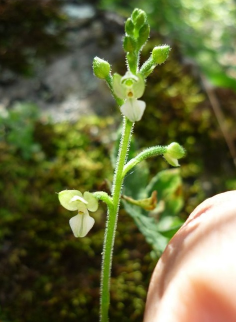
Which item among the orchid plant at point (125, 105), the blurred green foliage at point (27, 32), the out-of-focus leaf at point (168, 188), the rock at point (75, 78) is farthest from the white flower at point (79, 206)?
the blurred green foliage at point (27, 32)

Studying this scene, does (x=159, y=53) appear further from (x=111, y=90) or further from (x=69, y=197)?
(x=69, y=197)

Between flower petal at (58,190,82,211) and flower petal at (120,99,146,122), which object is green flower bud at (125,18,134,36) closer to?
flower petal at (120,99,146,122)

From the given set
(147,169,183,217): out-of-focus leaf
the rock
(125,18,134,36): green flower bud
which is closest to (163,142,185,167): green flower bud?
(125,18,134,36): green flower bud

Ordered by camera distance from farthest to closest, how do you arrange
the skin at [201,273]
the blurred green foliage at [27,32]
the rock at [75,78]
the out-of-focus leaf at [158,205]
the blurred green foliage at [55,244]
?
the blurred green foliage at [27,32] < the rock at [75,78] < the blurred green foliage at [55,244] < the out-of-focus leaf at [158,205] < the skin at [201,273]

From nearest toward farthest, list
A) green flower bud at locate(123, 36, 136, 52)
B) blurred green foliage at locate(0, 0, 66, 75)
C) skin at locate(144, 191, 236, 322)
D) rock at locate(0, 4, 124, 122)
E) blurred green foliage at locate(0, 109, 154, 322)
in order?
skin at locate(144, 191, 236, 322), green flower bud at locate(123, 36, 136, 52), blurred green foliage at locate(0, 109, 154, 322), rock at locate(0, 4, 124, 122), blurred green foliage at locate(0, 0, 66, 75)

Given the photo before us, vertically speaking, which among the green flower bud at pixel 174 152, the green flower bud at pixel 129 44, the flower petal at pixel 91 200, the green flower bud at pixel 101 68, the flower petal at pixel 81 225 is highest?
the green flower bud at pixel 129 44

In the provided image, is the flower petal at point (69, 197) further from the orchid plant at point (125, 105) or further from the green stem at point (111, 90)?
the green stem at point (111, 90)
